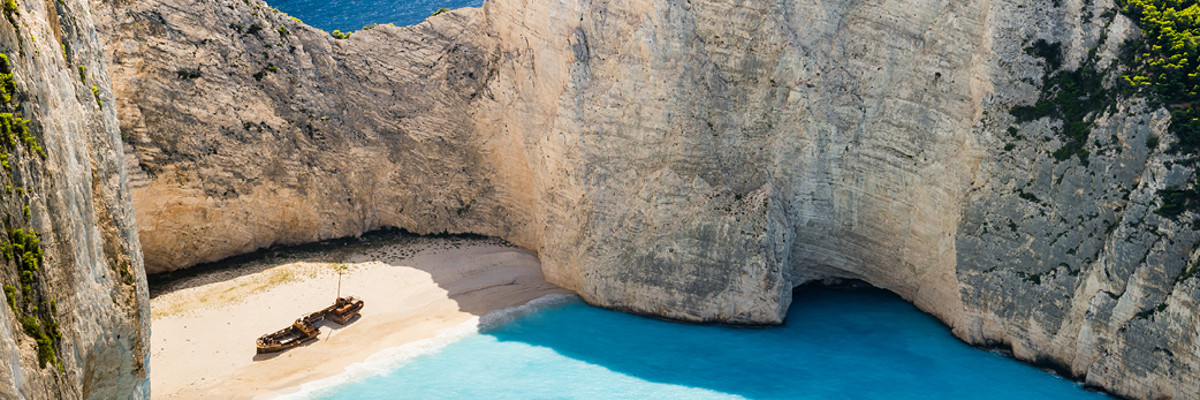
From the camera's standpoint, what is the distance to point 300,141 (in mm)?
38594

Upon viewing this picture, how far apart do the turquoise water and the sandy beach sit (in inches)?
87.9

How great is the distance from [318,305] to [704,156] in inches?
639

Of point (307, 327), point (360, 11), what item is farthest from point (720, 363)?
point (360, 11)

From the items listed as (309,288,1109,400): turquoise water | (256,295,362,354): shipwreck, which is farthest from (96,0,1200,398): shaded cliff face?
(256,295,362,354): shipwreck

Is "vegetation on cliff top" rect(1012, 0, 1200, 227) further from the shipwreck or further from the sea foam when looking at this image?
the shipwreck

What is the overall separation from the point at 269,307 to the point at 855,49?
24.2m

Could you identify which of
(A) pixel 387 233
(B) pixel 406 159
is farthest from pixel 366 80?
(A) pixel 387 233

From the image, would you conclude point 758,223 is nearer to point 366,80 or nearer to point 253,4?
point 366,80

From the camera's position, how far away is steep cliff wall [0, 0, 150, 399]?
1623 centimetres

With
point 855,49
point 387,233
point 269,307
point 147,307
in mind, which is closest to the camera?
point 147,307

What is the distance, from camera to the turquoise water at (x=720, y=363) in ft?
94.1

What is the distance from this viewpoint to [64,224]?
58.6 feet

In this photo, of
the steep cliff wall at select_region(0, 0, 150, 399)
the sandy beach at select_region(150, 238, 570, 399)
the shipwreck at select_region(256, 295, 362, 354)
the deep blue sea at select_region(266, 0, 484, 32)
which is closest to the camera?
the steep cliff wall at select_region(0, 0, 150, 399)

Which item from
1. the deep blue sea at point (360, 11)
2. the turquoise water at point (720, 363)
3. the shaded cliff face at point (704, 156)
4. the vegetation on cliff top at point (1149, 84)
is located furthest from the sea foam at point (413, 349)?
the deep blue sea at point (360, 11)
